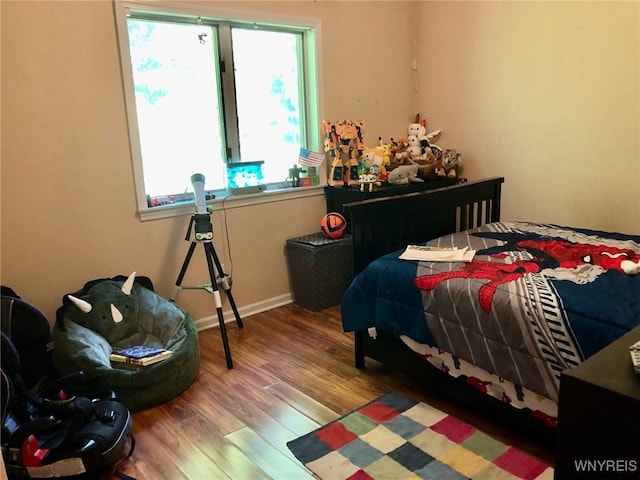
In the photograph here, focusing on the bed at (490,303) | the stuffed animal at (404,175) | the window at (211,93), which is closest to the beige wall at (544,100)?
the stuffed animal at (404,175)

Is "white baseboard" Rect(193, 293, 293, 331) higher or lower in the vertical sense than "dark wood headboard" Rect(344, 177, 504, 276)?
lower

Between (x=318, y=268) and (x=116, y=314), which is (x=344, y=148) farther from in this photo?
(x=116, y=314)

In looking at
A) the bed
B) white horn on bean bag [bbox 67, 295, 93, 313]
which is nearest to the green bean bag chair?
white horn on bean bag [bbox 67, 295, 93, 313]

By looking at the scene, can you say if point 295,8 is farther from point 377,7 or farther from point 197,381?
point 197,381

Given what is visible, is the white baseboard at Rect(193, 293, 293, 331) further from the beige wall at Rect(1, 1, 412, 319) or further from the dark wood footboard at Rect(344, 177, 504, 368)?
the dark wood footboard at Rect(344, 177, 504, 368)

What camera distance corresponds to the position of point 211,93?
124 inches

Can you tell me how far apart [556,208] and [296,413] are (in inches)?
91.9

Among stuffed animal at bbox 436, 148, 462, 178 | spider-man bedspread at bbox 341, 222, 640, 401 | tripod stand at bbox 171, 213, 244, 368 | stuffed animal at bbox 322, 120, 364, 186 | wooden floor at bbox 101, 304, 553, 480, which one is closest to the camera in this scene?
spider-man bedspread at bbox 341, 222, 640, 401

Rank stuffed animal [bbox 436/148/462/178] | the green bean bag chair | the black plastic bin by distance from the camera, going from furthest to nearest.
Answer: stuffed animal [bbox 436/148/462/178]
the black plastic bin
the green bean bag chair

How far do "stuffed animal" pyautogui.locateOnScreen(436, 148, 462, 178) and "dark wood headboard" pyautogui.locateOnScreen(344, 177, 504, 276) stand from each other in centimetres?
71

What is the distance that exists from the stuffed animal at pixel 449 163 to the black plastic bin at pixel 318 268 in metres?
0.97

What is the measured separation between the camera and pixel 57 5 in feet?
8.07

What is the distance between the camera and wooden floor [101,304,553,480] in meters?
1.88

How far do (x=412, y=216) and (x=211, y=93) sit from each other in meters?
1.51
